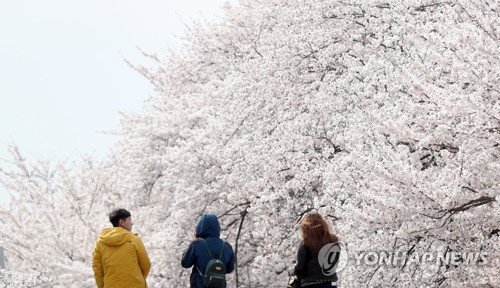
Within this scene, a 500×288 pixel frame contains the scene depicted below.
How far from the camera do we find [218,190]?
1645 centimetres

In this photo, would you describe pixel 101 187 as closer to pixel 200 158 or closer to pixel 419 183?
pixel 200 158

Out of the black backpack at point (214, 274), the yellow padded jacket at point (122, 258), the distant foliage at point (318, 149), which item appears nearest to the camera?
the black backpack at point (214, 274)

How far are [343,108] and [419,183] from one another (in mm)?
4933

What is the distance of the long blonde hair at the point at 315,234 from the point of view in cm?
716

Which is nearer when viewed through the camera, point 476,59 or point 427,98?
point 476,59

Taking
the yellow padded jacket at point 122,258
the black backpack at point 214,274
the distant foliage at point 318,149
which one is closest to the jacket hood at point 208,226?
the black backpack at point 214,274

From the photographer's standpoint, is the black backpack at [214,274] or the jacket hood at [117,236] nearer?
the black backpack at [214,274]

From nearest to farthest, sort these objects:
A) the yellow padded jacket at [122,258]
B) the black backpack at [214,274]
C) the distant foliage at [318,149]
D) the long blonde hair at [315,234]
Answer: the long blonde hair at [315,234] → the black backpack at [214,274] → the yellow padded jacket at [122,258] → the distant foliage at [318,149]

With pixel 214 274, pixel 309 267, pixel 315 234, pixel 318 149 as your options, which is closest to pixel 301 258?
pixel 309 267

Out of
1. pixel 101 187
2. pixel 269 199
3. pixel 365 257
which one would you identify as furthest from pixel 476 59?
pixel 101 187

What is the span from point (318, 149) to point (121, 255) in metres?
6.15

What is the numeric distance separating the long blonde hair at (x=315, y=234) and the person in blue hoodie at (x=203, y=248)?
732 mm

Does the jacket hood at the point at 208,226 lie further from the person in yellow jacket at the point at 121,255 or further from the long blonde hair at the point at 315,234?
the long blonde hair at the point at 315,234

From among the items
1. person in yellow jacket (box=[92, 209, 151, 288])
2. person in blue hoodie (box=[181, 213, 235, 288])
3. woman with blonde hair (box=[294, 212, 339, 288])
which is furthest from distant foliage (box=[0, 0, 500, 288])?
person in yellow jacket (box=[92, 209, 151, 288])
